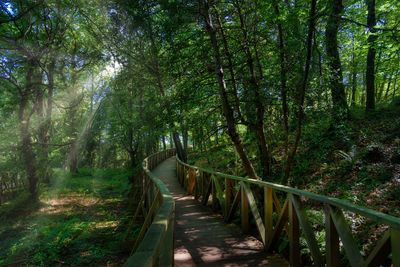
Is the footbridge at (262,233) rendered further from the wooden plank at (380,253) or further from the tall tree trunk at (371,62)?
the tall tree trunk at (371,62)

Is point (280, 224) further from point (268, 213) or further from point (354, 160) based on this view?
point (354, 160)

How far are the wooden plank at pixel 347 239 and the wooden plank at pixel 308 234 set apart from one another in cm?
66

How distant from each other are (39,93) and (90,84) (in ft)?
48.7

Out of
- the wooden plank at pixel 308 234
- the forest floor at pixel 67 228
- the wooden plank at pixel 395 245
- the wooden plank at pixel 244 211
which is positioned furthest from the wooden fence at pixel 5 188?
the wooden plank at pixel 395 245

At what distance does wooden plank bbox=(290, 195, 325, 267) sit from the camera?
12.0 feet

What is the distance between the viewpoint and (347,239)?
9.80 ft

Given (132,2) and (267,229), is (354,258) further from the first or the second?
(132,2)

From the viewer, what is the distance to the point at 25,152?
12891mm

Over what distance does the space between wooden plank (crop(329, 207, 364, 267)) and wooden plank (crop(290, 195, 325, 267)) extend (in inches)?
25.9

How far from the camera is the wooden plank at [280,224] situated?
4.36m

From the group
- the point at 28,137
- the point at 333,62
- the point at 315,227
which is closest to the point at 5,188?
the point at 28,137

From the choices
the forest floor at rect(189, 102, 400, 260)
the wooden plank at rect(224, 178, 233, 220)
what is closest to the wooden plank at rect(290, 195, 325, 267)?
the forest floor at rect(189, 102, 400, 260)

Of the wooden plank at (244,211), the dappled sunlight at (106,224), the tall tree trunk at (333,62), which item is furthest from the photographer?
the dappled sunlight at (106,224)

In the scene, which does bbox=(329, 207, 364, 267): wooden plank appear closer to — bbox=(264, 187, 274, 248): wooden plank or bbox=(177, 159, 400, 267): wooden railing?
bbox=(177, 159, 400, 267): wooden railing
